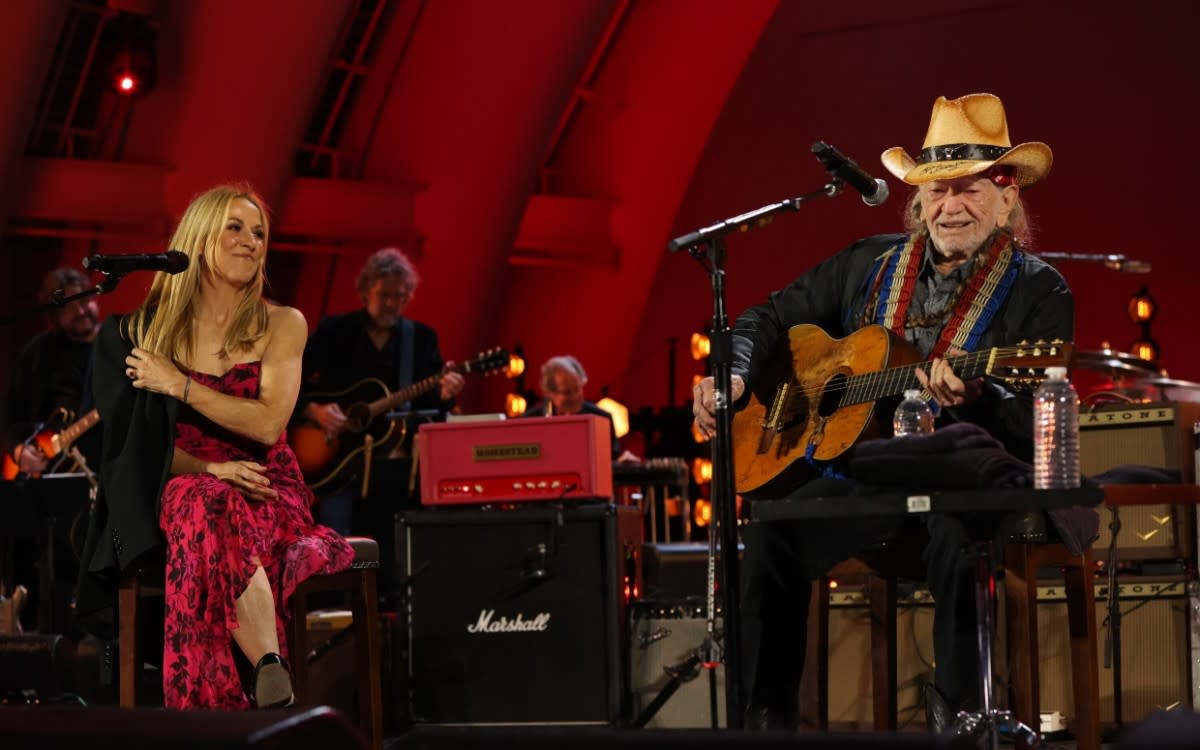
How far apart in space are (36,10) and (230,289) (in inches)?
174

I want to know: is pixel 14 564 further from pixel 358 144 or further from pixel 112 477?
pixel 358 144

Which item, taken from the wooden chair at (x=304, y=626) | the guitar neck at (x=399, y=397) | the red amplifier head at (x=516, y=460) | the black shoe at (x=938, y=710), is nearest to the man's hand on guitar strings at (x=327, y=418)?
the guitar neck at (x=399, y=397)

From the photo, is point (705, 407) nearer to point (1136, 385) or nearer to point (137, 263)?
point (137, 263)

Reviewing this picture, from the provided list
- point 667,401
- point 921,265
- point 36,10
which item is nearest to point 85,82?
point 36,10

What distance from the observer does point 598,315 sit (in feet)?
40.6

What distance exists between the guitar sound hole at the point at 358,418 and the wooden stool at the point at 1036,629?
147 inches

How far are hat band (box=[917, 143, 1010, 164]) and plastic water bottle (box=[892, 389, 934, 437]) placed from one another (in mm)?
735

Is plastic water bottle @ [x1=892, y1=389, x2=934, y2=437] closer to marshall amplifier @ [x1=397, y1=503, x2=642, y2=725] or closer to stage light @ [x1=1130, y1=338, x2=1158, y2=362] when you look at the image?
marshall amplifier @ [x1=397, y1=503, x2=642, y2=725]

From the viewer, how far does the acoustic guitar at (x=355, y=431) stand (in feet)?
22.4

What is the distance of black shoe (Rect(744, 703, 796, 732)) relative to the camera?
3.68 meters

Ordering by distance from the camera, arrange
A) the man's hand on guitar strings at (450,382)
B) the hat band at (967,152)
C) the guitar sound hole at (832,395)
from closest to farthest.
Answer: the guitar sound hole at (832,395) < the hat band at (967,152) < the man's hand on guitar strings at (450,382)

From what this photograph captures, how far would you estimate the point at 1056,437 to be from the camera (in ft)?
9.99

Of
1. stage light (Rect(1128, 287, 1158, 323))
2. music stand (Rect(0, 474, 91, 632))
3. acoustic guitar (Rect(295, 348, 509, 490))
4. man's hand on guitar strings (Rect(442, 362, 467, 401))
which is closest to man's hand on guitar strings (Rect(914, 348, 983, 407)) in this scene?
acoustic guitar (Rect(295, 348, 509, 490))

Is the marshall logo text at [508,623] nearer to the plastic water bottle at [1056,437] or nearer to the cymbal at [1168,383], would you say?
the cymbal at [1168,383]
